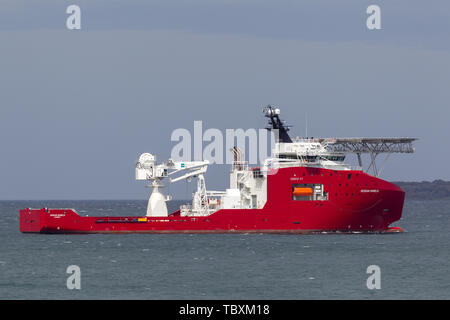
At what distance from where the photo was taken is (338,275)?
46156mm

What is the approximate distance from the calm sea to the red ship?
3.48 ft

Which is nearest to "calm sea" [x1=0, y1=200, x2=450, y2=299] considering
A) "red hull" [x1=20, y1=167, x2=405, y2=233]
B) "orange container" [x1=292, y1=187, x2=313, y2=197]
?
"red hull" [x1=20, y1=167, x2=405, y2=233]

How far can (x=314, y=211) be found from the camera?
62844 millimetres

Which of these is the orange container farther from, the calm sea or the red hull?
the calm sea

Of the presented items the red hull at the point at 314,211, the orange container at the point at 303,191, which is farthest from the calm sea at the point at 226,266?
the orange container at the point at 303,191

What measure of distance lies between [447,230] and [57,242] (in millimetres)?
37179

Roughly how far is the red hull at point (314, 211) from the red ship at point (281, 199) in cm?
7

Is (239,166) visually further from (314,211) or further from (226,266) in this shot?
(226,266)

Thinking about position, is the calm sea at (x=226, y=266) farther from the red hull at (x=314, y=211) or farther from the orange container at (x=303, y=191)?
the orange container at (x=303, y=191)

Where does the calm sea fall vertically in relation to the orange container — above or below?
below

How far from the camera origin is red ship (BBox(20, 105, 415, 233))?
6269cm

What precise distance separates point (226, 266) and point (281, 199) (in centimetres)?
1411
